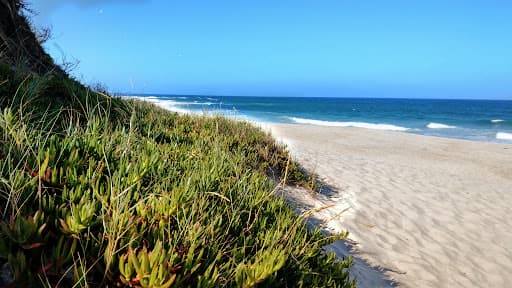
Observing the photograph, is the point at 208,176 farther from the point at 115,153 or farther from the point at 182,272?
the point at 182,272

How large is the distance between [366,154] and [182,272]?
41.9ft

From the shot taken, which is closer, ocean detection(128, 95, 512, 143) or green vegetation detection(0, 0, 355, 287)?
green vegetation detection(0, 0, 355, 287)

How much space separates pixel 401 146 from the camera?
56.0 feet

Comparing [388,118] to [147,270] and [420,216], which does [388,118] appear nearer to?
[420,216]

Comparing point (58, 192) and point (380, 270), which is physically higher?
point (58, 192)

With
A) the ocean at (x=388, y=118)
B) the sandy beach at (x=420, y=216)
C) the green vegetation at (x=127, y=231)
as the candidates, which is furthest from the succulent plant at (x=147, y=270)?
the ocean at (x=388, y=118)

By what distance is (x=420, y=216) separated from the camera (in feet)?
21.2

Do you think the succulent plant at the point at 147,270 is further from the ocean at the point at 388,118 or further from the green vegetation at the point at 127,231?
the ocean at the point at 388,118

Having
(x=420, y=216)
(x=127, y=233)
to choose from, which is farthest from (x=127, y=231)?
(x=420, y=216)

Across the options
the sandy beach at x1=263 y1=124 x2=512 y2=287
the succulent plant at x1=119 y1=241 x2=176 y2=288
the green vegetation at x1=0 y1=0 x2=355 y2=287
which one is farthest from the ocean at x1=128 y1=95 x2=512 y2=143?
the succulent plant at x1=119 y1=241 x2=176 y2=288

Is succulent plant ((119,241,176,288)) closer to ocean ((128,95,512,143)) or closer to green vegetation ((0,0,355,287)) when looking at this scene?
green vegetation ((0,0,355,287))

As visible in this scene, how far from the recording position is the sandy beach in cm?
447

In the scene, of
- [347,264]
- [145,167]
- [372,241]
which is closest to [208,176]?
[145,167]

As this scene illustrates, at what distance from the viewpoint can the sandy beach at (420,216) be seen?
4.47m
